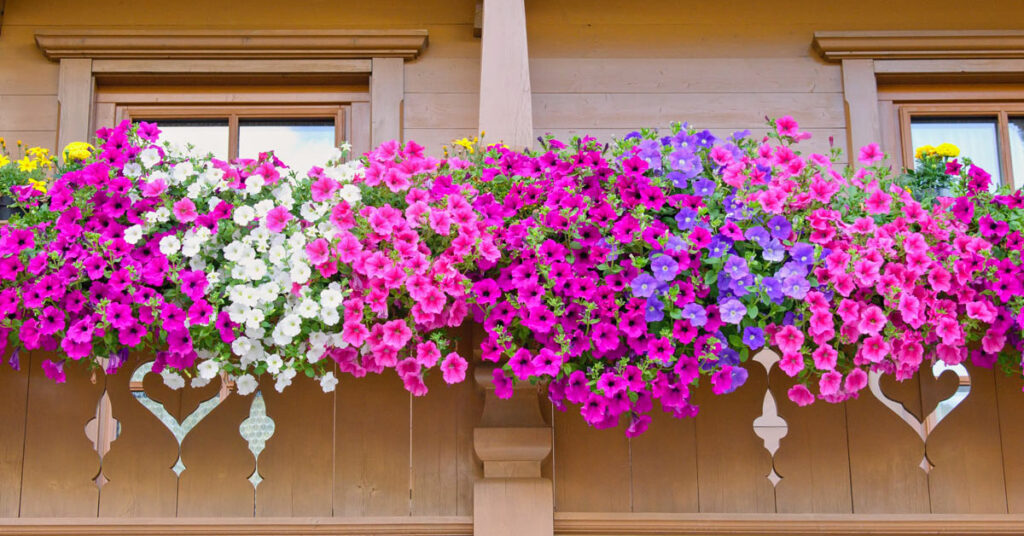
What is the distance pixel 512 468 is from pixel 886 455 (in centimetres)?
83

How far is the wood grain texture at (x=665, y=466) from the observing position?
2.22 metres

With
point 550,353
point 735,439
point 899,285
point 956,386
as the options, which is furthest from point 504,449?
point 956,386

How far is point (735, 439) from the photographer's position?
2246mm

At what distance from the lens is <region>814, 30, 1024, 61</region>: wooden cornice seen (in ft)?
11.7

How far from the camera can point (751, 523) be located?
219 centimetres

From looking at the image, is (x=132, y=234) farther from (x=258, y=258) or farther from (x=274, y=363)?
(x=274, y=363)

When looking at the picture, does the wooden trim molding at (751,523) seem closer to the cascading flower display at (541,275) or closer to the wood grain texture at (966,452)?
the wood grain texture at (966,452)

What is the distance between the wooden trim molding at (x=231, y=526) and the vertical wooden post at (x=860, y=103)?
81.0 inches

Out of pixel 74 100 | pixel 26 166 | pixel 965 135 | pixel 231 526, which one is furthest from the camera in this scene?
pixel 965 135

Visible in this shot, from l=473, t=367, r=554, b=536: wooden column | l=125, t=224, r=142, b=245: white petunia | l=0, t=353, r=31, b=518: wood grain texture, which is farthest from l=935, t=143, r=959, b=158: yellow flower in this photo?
l=0, t=353, r=31, b=518: wood grain texture

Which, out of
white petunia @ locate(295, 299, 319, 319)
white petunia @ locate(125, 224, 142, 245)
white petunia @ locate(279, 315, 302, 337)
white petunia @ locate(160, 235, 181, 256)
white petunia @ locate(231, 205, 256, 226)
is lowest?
white petunia @ locate(279, 315, 302, 337)

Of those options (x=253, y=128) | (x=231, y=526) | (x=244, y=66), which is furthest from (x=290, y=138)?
(x=231, y=526)

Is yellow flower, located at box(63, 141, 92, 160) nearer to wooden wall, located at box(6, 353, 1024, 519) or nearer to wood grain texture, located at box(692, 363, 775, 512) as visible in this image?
wooden wall, located at box(6, 353, 1024, 519)

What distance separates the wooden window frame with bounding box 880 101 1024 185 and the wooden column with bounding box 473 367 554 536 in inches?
81.1
